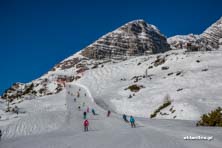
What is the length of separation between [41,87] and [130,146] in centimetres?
10617

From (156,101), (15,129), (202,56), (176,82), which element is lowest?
(15,129)

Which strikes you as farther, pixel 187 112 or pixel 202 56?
pixel 202 56

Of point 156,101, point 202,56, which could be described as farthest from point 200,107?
point 202,56

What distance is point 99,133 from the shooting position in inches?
949

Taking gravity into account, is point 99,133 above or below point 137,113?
below

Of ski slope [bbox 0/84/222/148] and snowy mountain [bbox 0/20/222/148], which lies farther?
snowy mountain [bbox 0/20/222/148]

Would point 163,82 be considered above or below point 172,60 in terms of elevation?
below

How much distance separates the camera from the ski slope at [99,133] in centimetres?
1632

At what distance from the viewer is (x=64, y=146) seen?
17.3 metres

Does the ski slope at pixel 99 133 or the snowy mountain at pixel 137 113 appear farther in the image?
the snowy mountain at pixel 137 113

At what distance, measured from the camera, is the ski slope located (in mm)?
16316

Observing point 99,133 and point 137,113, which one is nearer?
point 99,133

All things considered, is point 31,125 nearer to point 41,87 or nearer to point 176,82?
point 176,82

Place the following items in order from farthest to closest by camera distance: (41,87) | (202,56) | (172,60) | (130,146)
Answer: (41,87)
(172,60)
(202,56)
(130,146)
